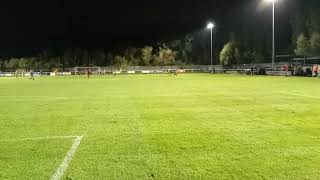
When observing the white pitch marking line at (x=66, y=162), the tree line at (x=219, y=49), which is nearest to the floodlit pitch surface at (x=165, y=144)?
the white pitch marking line at (x=66, y=162)

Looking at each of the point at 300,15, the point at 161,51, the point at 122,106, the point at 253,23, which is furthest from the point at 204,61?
the point at 122,106

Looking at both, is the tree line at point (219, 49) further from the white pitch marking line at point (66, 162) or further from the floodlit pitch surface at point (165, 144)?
the white pitch marking line at point (66, 162)

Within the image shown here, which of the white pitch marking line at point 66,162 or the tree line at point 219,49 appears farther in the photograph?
the tree line at point 219,49

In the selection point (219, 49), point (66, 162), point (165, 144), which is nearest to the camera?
point (66, 162)

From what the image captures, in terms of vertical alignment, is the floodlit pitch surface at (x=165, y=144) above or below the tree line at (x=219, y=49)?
below

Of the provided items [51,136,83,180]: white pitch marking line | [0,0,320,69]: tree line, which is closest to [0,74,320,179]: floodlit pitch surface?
[51,136,83,180]: white pitch marking line

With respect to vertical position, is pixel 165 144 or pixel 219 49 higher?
pixel 219 49

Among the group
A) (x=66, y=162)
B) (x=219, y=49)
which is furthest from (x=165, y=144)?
(x=219, y=49)

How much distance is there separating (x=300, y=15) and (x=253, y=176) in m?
80.6

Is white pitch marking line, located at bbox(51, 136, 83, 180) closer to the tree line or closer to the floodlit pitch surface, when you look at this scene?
the floodlit pitch surface

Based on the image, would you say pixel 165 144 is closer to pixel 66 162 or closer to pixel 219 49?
pixel 66 162

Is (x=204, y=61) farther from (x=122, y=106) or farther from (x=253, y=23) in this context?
(x=122, y=106)

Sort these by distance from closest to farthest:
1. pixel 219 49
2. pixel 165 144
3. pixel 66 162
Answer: pixel 66 162, pixel 165 144, pixel 219 49

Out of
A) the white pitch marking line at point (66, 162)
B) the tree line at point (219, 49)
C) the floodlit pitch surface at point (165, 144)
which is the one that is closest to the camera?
the white pitch marking line at point (66, 162)
